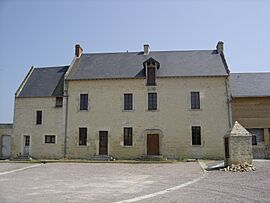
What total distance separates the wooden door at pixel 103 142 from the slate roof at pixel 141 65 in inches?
178

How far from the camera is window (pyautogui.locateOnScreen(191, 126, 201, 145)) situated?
21.7 m

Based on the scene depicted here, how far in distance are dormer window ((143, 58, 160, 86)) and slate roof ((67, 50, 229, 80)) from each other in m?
0.47

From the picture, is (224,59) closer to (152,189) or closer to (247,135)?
(247,135)

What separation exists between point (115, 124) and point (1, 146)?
10664 millimetres

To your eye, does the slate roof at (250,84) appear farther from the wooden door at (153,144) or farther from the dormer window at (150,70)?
the wooden door at (153,144)

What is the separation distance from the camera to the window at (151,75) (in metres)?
22.8

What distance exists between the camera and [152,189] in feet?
30.6

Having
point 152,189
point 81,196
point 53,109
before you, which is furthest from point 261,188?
point 53,109

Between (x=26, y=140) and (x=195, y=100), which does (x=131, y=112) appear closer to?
(x=195, y=100)

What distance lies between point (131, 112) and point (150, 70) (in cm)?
365

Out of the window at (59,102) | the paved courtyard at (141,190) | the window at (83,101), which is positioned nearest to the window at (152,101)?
the window at (83,101)

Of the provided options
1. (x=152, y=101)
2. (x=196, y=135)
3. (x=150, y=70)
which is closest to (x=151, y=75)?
(x=150, y=70)

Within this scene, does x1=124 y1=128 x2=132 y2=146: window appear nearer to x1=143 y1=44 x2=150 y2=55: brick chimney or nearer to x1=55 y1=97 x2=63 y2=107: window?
x1=55 y1=97 x2=63 y2=107: window

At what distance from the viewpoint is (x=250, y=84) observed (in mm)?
23594
